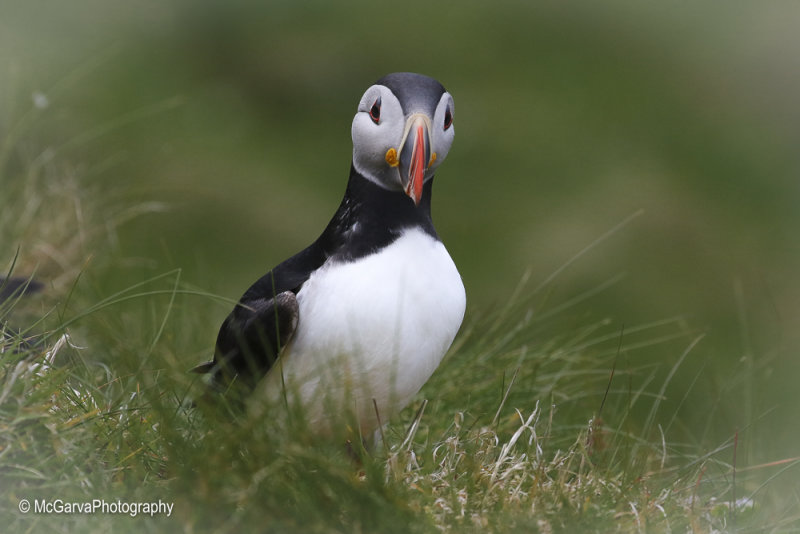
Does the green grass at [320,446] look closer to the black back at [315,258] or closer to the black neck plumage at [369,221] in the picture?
the black back at [315,258]

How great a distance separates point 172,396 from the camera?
3.50 metres

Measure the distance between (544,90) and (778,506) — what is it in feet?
24.4

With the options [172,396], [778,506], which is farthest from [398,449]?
[778,506]

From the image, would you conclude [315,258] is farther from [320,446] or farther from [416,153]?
[320,446]

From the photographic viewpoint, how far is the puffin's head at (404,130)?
129 inches

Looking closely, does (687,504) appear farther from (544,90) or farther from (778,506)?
(544,90)

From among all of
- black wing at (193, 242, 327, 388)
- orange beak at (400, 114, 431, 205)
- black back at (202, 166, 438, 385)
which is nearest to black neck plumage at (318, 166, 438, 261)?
black back at (202, 166, 438, 385)

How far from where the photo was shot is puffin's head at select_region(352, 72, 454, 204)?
3.28 meters

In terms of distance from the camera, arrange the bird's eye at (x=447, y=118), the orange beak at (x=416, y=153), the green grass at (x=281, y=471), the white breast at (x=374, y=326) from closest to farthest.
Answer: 1. the green grass at (x=281, y=471)
2. the orange beak at (x=416, y=153)
3. the white breast at (x=374, y=326)
4. the bird's eye at (x=447, y=118)

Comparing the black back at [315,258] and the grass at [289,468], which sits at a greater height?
the black back at [315,258]

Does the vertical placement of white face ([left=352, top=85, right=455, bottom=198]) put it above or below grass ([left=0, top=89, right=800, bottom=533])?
above

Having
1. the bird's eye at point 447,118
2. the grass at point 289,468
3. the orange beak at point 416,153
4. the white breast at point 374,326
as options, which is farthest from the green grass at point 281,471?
the bird's eye at point 447,118

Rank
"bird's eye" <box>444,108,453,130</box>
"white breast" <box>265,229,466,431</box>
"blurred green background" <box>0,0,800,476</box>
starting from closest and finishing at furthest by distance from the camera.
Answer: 1. "white breast" <box>265,229,466,431</box>
2. "bird's eye" <box>444,108,453,130</box>
3. "blurred green background" <box>0,0,800,476</box>

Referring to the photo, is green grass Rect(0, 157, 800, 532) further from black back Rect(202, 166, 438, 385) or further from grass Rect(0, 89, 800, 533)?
black back Rect(202, 166, 438, 385)
